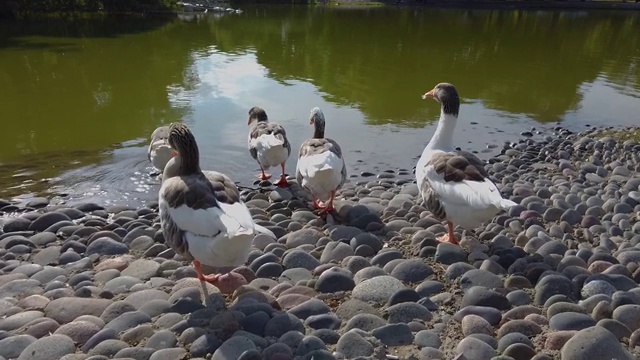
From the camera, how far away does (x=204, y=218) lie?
4863mm

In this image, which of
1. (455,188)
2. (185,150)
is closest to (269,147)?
(185,150)

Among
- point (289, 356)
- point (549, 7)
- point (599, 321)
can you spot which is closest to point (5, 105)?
point (289, 356)

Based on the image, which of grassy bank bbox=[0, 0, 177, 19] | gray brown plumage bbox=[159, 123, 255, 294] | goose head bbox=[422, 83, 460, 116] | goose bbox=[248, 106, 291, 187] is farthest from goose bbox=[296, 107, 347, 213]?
grassy bank bbox=[0, 0, 177, 19]

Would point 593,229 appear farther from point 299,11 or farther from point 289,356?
point 299,11

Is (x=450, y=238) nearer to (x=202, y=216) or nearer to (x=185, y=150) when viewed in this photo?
(x=202, y=216)

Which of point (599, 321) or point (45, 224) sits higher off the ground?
point (599, 321)

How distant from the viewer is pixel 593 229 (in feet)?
22.9

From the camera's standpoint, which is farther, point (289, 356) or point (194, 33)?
point (194, 33)

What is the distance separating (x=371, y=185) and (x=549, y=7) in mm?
64668

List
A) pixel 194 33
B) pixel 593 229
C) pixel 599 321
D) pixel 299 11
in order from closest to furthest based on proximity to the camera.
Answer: pixel 599 321 → pixel 593 229 → pixel 194 33 → pixel 299 11

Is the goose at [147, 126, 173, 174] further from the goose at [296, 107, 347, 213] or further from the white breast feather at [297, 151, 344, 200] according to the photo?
the white breast feather at [297, 151, 344, 200]

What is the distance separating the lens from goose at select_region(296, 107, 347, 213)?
7355mm

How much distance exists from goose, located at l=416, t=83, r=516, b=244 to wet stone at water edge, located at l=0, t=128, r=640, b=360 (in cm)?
39

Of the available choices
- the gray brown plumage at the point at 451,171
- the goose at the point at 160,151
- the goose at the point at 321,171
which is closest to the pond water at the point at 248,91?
the goose at the point at 160,151
